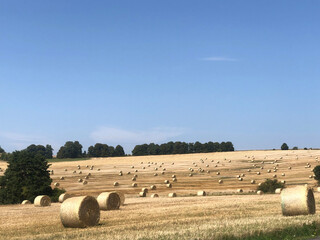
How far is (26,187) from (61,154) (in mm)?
144413

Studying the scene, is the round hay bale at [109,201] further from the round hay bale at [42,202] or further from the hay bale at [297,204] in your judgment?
the hay bale at [297,204]

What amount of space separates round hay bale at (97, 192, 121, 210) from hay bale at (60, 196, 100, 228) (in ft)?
23.1

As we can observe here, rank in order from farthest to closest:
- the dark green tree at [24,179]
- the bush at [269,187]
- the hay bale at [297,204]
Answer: the bush at [269,187]
the dark green tree at [24,179]
the hay bale at [297,204]

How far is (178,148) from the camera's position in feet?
603

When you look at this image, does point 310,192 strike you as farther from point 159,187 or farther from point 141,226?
point 159,187

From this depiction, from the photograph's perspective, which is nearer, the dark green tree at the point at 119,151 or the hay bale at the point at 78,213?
the hay bale at the point at 78,213

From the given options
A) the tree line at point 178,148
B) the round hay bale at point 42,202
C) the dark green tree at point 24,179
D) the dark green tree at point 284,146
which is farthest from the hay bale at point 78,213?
the tree line at point 178,148

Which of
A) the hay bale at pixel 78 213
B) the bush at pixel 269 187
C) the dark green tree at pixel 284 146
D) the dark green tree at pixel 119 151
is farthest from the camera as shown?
the dark green tree at pixel 119 151

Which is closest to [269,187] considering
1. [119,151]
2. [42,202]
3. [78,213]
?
[42,202]

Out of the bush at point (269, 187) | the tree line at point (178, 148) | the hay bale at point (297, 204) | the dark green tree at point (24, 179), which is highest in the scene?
the tree line at point (178, 148)

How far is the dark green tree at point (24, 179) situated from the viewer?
150ft

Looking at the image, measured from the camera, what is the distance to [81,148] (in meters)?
197

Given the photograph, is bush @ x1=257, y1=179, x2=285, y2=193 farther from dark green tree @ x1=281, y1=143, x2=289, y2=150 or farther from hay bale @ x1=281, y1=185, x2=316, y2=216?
dark green tree @ x1=281, y1=143, x2=289, y2=150

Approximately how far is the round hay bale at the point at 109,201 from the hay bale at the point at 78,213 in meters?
7.05
